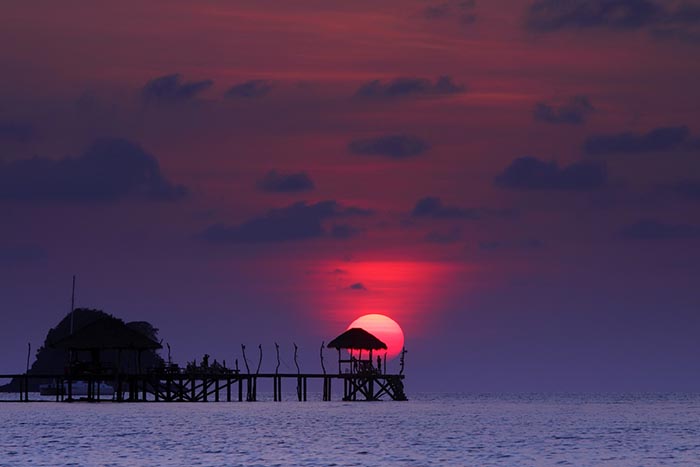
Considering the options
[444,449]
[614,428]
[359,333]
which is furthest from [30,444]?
[359,333]

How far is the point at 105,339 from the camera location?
11888 centimetres

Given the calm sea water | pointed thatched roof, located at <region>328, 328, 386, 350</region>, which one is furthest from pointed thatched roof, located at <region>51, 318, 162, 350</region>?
pointed thatched roof, located at <region>328, 328, 386, 350</region>

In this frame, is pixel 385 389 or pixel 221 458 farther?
pixel 385 389

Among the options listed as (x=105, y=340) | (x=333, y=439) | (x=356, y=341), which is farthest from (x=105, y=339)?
→ (x=333, y=439)

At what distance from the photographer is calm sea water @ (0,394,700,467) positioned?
6712cm

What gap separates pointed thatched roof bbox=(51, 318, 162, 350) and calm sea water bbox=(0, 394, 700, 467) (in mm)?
5667

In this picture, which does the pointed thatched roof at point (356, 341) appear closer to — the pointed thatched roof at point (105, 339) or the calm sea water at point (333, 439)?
the calm sea water at point (333, 439)

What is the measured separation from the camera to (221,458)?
6738 cm

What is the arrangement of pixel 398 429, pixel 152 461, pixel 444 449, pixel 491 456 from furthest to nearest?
pixel 398 429
pixel 444 449
pixel 491 456
pixel 152 461

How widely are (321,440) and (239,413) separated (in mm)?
40693

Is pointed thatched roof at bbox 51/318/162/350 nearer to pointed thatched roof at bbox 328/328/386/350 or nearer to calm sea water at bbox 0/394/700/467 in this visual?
calm sea water at bbox 0/394/700/467

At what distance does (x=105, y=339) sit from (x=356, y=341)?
23.6 metres

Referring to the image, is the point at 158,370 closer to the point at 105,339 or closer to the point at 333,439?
the point at 105,339

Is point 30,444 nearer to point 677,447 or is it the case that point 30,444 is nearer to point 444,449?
point 444,449
